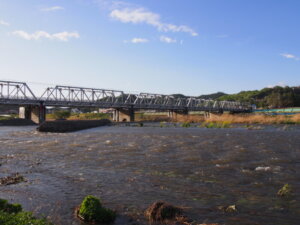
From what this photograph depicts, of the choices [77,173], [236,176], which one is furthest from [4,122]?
[236,176]

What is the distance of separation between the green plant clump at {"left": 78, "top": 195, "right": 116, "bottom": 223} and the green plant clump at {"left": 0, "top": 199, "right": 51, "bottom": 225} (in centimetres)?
104

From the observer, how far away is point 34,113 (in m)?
95.3

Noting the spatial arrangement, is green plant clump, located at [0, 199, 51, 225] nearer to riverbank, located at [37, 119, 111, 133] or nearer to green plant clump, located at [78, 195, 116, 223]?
green plant clump, located at [78, 195, 116, 223]

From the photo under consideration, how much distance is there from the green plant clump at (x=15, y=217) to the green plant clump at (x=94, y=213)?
104 cm

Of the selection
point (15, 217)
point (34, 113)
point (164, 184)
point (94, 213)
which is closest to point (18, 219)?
point (15, 217)

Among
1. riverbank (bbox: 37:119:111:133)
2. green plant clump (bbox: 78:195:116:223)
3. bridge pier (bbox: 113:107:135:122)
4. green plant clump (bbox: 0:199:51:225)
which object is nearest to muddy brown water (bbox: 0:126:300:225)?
green plant clump (bbox: 78:195:116:223)

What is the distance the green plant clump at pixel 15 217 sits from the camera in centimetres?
713

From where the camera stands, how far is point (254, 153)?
20.5 metres

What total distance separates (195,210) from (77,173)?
25.0 feet

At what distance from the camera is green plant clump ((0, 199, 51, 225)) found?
7.13 meters

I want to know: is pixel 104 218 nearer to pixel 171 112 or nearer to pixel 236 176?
pixel 236 176

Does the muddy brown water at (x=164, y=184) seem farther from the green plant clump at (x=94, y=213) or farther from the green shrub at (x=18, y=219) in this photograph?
the green shrub at (x=18, y=219)

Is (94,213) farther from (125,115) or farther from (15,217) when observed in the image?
(125,115)

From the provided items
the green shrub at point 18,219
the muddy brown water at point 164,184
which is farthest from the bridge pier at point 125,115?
the green shrub at point 18,219
